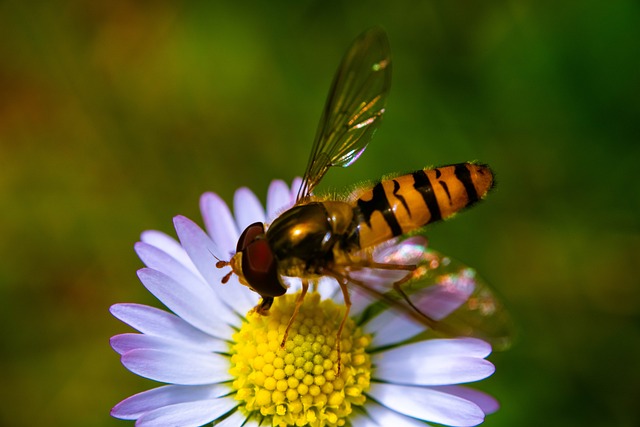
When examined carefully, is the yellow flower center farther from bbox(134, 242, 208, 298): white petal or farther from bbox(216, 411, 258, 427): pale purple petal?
bbox(134, 242, 208, 298): white petal

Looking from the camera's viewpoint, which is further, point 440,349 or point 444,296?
point 440,349

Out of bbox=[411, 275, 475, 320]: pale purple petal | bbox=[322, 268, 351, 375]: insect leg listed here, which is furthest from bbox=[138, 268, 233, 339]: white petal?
bbox=[411, 275, 475, 320]: pale purple petal

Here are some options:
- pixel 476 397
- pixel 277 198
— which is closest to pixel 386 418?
pixel 476 397

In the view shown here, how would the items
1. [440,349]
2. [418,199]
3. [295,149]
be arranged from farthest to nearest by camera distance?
[295,149]
[440,349]
[418,199]

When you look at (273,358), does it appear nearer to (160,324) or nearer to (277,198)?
(160,324)

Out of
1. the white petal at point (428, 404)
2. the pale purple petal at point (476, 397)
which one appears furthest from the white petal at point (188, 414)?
the pale purple petal at point (476, 397)

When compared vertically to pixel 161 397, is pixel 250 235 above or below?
above

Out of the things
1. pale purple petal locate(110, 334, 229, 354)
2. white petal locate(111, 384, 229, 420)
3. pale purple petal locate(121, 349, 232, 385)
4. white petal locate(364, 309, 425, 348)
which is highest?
pale purple petal locate(110, 334, 229, 354)

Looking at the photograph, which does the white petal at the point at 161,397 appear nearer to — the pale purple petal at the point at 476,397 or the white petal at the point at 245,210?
the white petal at the point at 245,210
